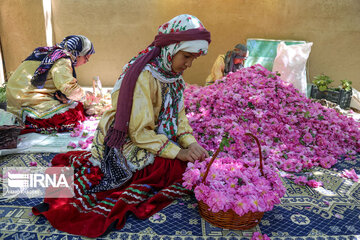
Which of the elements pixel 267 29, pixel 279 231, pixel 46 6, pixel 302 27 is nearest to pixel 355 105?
pixel 302 27

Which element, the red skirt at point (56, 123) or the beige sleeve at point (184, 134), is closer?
the beige sleeve at point (184, 134)

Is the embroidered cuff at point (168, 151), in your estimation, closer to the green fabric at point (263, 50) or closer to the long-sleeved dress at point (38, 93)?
the long-sleeved dress at point (38, 93)

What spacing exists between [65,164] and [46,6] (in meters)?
5.82

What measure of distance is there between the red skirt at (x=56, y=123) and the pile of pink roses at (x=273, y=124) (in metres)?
1.74

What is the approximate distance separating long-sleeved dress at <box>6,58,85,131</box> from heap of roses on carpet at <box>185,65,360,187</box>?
5.83 ft

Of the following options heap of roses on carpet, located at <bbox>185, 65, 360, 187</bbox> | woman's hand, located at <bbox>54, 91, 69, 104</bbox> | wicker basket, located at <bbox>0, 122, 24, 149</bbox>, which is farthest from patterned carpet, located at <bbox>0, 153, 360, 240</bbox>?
woman's hand, located at <bbox>54, 91, 69, 104</bbox>

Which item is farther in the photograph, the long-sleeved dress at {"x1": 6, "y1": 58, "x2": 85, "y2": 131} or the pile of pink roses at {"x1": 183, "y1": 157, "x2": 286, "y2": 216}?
the long-sleeved dress at {"x1": 6, "y1": 58, "x2": 85, "y2": 131}

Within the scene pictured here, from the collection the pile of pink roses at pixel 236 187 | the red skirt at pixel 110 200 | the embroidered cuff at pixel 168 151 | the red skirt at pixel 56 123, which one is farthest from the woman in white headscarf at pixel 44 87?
the pile of pink roses at pixel 236 187

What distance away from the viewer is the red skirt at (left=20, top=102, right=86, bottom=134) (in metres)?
3.59

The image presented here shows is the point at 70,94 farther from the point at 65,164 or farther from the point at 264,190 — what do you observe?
the point at 264,190

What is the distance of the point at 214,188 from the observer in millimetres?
1817

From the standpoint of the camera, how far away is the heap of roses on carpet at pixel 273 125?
301cm

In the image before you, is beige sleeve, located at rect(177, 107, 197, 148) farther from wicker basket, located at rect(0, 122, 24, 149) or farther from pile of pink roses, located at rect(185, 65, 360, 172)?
wicker basket, located at rect(0, 122, 24, 149)

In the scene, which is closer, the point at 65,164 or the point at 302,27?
the point at 65,164
